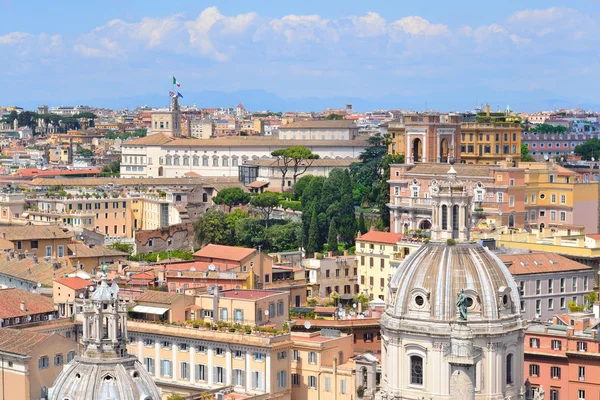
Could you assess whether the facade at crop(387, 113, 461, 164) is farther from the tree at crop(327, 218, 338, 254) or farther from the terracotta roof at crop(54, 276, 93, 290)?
the terracotta roof at crop(54, 276, 93, 290)

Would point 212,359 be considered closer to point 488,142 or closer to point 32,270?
point 32,270

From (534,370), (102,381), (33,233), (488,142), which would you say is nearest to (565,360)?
(534,370)

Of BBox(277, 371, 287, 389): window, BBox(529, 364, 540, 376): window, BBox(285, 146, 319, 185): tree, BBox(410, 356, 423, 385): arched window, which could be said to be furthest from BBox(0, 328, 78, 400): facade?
BBox(285, 146, 319, 185): tree

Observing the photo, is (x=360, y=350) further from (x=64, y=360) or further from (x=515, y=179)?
(x=515, y=179)

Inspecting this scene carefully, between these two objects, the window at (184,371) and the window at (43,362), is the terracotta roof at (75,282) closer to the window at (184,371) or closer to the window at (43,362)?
the window at (184,371)

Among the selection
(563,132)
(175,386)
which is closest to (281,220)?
(175,386)

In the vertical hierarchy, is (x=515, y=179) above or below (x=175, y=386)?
above
